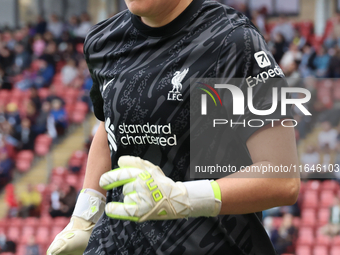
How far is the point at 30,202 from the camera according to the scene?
30.8 feet

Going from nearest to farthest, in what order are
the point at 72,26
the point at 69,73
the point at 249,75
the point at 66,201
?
the point at 249,75, the point at 66,201, the point at 69,73, the point at 72,26

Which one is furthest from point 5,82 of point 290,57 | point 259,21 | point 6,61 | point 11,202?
point 290,57

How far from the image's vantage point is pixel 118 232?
1694 mm

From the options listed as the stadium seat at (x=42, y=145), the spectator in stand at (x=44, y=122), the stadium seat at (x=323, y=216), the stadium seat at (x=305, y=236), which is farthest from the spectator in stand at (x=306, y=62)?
the stadium seat at (x=42, y=145)

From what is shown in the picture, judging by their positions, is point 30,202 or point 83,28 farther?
point 83,28

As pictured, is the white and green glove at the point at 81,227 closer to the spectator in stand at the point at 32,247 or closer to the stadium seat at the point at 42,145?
the spectator in stand at the point at 32,247

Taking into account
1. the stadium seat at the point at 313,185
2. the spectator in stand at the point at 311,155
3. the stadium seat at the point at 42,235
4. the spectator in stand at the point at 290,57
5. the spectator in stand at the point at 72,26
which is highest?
the spectator in stand at the point at 72,26

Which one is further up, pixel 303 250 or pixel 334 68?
pixel 334 68

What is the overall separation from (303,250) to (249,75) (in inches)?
252

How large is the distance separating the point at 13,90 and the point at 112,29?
10862mm

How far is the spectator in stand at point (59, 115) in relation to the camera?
10594mm

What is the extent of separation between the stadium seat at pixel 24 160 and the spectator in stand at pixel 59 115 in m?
0.78

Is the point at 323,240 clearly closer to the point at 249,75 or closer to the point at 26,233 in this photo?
the point at 26,233

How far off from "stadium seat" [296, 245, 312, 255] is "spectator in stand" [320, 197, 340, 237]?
347mm
